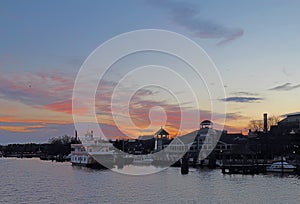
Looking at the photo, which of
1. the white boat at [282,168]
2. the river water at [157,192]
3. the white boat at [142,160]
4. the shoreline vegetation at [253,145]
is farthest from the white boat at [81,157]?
the river water at [157,192]

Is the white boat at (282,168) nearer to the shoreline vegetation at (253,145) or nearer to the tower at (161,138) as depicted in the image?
the shoreline vegetation at (253,145)

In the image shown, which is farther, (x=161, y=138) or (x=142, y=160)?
(x=161, y=138)

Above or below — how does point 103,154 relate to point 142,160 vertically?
above

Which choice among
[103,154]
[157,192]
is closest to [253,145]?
[103,154]

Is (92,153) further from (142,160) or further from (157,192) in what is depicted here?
(157,192)

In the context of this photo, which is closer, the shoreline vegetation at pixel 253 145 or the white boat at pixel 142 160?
the shoreline vegetation at pixel 253 145

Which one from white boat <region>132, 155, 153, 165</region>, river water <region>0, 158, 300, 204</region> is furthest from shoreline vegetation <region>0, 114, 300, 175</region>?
river water <region>0, 158, 300, 204</region>

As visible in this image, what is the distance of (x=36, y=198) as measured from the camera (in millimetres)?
31891

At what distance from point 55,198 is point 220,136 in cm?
6070

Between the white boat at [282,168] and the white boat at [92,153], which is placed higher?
the white boat at [92,153]

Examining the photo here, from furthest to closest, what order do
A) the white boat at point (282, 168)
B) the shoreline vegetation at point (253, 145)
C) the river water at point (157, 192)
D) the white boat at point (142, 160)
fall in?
1. the white boat at point (142, 160)
2. the shoreline vegetation at point (253, 145)
3. the white boat at point (282, 168)
4. the river water at point (157, 192)

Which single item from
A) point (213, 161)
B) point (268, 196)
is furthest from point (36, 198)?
point (213, 161)

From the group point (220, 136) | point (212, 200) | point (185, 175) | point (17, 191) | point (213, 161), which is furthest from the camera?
Answer: point (220, 136)

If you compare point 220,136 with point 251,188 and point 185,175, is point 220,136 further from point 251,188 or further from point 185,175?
point 251,188
